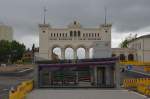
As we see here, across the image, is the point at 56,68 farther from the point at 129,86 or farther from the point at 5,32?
the point at 5,32

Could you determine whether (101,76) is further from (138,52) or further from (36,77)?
(138,52)

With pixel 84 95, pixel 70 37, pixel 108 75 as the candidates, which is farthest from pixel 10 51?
pixel 84 95

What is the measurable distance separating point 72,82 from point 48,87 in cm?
266

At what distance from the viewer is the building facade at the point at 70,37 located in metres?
119

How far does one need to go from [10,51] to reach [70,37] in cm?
2205

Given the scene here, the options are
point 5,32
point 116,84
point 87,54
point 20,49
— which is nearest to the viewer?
point 116,84

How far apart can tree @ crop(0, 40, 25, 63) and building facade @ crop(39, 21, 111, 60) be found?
43.2ft

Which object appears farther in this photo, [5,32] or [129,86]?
[5,32]

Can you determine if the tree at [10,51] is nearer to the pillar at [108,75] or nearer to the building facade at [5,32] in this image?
the building facade at [5,32]

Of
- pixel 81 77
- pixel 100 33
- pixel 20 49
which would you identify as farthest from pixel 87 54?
pixel 81 77

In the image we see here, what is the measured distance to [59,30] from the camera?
401ft

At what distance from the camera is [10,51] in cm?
13000

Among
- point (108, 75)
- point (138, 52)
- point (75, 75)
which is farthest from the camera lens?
point (138, 52)

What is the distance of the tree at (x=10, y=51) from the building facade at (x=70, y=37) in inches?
519
